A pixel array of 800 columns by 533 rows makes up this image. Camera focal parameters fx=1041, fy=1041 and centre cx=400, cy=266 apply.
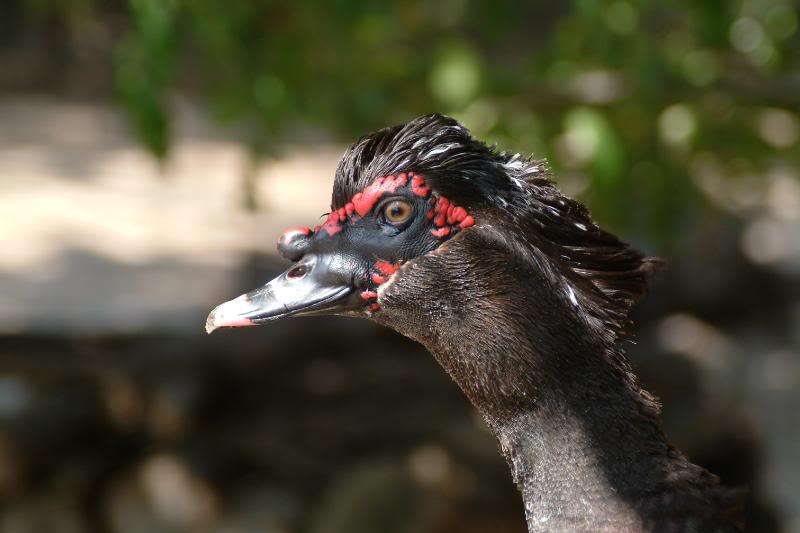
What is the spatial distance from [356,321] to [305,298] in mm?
3856

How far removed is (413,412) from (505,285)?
3583 millimetres

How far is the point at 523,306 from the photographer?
1.99 m

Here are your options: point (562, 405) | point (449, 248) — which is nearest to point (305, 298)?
point (449, 248)

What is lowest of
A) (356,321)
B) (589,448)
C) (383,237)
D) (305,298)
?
(356,321)

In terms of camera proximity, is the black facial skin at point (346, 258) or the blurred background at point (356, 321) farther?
the blurred background at point (356, 321)

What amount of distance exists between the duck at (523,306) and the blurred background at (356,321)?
1.59 meters

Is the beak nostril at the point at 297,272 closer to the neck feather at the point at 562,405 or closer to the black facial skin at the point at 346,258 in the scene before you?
the black facial skin at the point at 346,258

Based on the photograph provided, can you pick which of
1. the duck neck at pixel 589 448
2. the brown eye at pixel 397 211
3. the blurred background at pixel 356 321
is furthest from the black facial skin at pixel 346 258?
the blurred background at pixel 356 321

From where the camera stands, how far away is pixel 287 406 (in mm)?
5559

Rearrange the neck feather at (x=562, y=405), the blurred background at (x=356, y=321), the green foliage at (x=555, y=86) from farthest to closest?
the blurred background at (x=356, y=321) → the green foliage at (x=555, y=86) → the neck feather at (x=562, y=405)

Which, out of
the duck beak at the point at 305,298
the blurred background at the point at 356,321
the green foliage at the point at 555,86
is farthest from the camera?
the blurred background at the point at 356,321

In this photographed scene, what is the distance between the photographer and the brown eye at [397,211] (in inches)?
79.7

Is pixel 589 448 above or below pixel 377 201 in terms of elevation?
below

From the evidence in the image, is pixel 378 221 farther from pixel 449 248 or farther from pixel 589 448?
pixel 589 448
